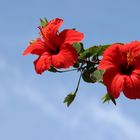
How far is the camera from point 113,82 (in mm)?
1570

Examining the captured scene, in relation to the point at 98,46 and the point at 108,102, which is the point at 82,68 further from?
the point at 108,102

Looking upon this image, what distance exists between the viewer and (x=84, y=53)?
1.82m

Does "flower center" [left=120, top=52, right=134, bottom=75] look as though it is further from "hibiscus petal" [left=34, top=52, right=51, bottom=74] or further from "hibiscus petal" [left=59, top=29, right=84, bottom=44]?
"hibiscus petal" [left=34, top=52, right=51, bottom=74]

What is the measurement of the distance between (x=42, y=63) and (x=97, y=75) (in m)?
0.26

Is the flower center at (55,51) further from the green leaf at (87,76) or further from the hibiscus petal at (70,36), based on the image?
the green leaf at (87,76)

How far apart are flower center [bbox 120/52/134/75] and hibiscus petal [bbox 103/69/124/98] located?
0.22 ft

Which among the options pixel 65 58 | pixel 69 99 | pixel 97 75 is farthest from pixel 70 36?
pixel 69 99

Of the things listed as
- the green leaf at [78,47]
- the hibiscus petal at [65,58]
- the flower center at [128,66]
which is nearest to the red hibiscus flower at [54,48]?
the hibiscus petal at [65,58]

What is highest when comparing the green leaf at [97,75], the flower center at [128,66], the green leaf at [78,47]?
the green leaf at [78,47]

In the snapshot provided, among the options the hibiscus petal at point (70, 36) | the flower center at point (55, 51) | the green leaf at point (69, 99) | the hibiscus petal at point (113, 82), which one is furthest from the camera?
the green leaf at point (69, 99)

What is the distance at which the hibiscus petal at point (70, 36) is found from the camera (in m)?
1.66

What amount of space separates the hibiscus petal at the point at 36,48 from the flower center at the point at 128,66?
360 mm

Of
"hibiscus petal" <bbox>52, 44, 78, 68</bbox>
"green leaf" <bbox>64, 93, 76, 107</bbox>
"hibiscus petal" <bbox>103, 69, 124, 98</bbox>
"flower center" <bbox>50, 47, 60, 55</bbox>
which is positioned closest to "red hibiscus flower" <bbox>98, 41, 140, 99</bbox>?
"hibiscus petal" <bbox>103, 69, 124, 98</bbox>

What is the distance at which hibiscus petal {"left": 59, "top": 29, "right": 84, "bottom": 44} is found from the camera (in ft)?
5.46
